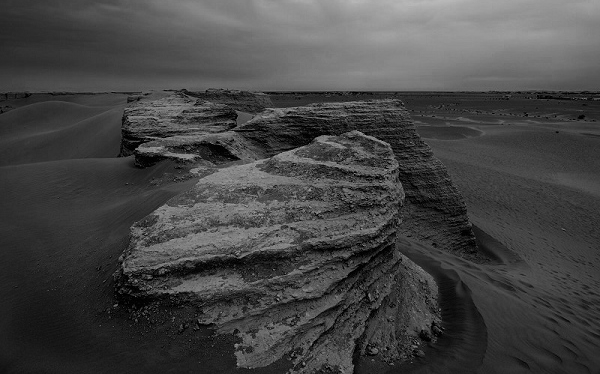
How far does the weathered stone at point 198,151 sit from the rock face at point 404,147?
85 cm

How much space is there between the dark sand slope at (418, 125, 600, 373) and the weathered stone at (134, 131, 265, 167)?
612cm

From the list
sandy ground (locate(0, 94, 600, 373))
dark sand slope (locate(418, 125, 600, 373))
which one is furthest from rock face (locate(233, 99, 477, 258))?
dark sand slope (locate(418, 125, 600, 373))

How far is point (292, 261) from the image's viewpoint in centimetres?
436

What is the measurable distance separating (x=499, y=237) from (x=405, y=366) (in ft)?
28.9

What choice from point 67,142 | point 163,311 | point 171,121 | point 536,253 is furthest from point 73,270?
point 67,142

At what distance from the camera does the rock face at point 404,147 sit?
9.74 meters

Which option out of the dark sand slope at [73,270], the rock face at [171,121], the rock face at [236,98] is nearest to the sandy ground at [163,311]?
the dark sand slope at [73,270]

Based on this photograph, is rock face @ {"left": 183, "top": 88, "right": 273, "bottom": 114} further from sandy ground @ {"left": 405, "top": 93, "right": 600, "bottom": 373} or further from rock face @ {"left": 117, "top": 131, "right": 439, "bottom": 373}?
rock face @ {"left": 117, "top": 131, "right": 439, "bottom": 373}

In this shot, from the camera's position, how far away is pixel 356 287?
485 cm

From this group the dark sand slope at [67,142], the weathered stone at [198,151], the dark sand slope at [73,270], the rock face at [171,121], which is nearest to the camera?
the dark sand slope at [73,270]

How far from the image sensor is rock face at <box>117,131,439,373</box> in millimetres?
3975

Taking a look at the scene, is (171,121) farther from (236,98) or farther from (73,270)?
(236,98)

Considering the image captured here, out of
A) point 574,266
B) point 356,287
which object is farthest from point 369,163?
point 574,266

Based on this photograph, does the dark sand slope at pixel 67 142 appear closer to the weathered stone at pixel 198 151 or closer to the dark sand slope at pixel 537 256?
the weathered stone at pixel 198 151
